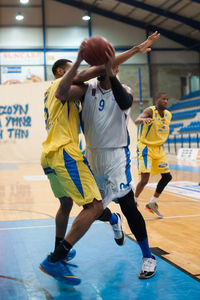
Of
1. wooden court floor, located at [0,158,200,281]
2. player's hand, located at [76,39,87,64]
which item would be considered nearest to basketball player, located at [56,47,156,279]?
player's hand, located at [76,39,87,64]

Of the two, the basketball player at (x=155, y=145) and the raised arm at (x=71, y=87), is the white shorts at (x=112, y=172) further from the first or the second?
the basketball player at (x=155, y=145)

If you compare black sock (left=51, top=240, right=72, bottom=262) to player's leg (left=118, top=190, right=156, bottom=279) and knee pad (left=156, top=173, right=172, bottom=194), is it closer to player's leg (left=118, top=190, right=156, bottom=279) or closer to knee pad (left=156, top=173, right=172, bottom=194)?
player's leg (left=118, top=190, right=156, bottom=279)

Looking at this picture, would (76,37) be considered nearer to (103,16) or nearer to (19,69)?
(103,16)

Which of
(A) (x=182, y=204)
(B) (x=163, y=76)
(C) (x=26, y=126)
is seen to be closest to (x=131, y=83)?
(B) (x=163, y=76)

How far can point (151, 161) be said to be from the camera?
5117 mm

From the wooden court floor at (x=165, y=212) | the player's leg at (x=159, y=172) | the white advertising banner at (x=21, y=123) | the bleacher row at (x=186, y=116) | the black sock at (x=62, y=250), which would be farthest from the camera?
the bleacher row at (x=186, y=116)

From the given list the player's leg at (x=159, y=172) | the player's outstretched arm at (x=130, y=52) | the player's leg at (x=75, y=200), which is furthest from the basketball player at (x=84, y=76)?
the player's leg at (x=159, y=172)

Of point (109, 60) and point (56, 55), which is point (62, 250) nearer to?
point (109, 60)

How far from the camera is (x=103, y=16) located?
25125 mm

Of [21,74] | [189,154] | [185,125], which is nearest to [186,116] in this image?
[185,125]

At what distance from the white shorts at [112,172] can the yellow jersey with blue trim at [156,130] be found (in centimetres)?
233

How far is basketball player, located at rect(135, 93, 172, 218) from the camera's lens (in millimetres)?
5051

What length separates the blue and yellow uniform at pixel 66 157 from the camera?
259 cm

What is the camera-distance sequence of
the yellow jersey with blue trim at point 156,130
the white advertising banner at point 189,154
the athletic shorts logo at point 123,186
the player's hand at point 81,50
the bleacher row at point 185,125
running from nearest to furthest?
the player's hand at point 81,50, the athletic shorts logo at point 123,186, the yellow jersey with blue trim at point 156,130, the white advertising banner at point 189,154, the bleacher row at point 185,125
